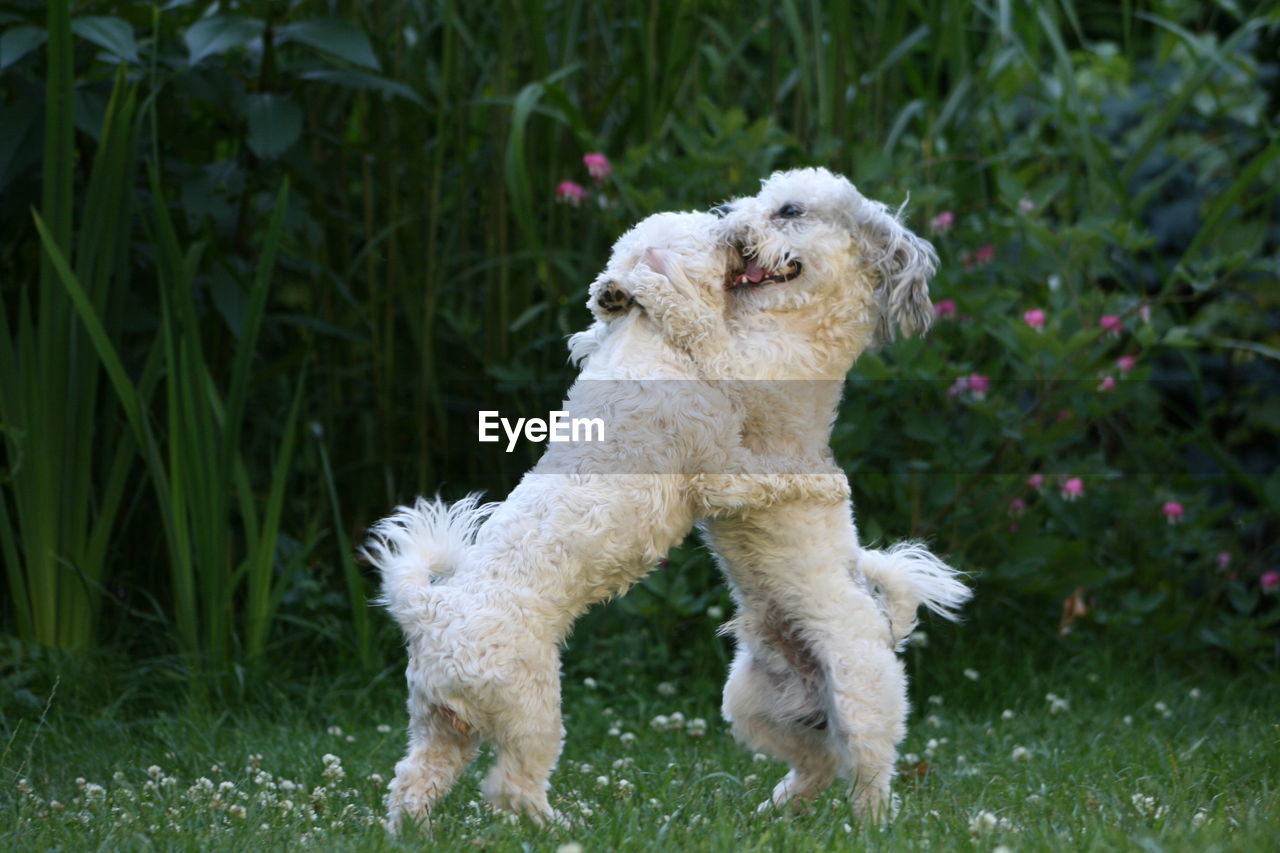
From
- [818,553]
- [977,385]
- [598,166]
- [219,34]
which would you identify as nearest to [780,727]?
[818,553]

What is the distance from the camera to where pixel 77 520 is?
389 cm

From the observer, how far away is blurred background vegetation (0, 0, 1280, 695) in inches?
151

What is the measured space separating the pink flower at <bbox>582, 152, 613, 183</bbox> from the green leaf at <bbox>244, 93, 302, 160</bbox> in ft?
2.76

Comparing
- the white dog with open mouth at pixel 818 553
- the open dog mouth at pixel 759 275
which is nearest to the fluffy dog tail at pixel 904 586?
the white dog with open mouth at pixel 818 553

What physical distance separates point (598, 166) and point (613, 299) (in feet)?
5.44

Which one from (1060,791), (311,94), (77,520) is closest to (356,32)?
(311,94)

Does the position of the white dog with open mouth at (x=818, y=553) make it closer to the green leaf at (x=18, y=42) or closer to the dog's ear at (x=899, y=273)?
the dog's ear at (x=899, y=273)

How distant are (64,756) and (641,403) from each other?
182 centimetres

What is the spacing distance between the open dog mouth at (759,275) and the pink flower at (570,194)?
66.4 inches

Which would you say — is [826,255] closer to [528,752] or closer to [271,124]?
[528,752]

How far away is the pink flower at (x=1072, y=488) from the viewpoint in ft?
14.2

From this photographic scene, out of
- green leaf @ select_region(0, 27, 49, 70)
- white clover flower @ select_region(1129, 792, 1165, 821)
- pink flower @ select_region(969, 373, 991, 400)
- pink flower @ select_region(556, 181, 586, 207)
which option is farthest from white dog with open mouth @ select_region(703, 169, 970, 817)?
green leaf @ select_region(0, 27, 49, 70)

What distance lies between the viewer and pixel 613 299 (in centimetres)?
268

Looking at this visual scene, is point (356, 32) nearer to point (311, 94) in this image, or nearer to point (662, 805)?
point (311, 94)
